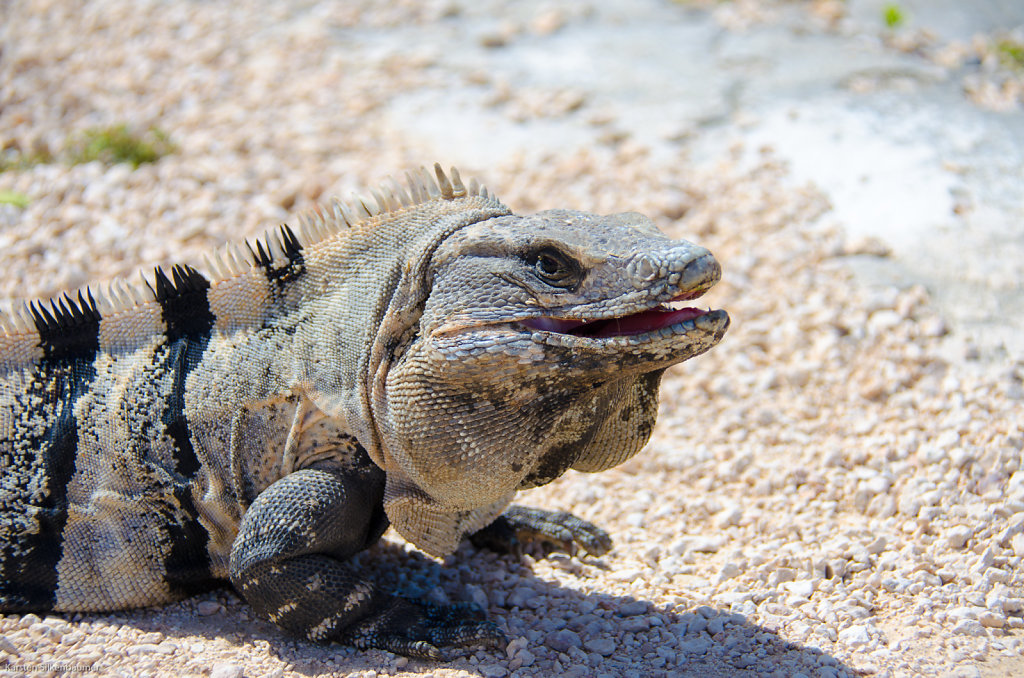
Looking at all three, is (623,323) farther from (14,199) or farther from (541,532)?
(14,199)

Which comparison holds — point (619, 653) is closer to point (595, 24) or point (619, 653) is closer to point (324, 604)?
point (324, 604)

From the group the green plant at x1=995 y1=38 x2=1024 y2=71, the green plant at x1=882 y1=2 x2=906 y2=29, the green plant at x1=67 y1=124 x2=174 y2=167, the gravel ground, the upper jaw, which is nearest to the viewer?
the upper jaw

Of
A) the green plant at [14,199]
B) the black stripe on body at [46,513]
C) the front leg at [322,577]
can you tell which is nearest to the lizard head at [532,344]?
the front leg at [322,577]

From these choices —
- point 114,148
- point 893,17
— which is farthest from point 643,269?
point 893,17

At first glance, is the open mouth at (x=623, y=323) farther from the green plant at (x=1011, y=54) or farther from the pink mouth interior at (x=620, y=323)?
the green plant at (x=1011, y=54)

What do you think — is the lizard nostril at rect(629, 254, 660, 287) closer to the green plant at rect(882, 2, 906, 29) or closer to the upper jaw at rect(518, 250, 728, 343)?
the upper jaw at rect(518, 250, 728, 343)

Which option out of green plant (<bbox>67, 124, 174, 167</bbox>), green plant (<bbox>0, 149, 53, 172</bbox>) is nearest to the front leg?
green plant (<bbox>67, 124, 174, 167</bbox>)
